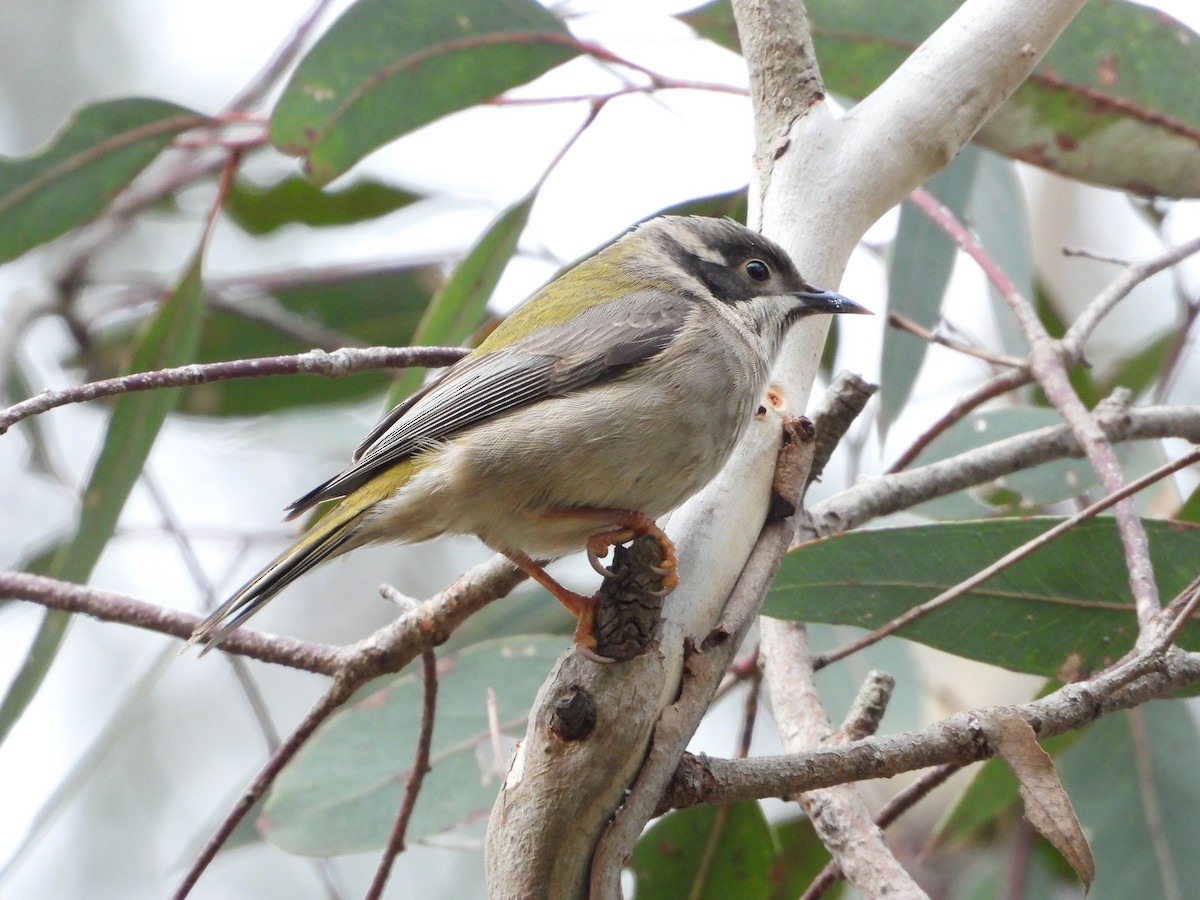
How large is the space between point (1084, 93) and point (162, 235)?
8733 millimetres

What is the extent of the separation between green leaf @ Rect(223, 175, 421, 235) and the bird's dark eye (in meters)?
2.94

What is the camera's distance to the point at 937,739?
197 centimetres

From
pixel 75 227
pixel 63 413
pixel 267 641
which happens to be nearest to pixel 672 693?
pixel 267 641

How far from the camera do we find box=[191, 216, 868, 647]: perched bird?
106 inches

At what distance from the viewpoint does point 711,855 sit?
3566 mm

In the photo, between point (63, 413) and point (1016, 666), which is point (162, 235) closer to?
point (63, 413)

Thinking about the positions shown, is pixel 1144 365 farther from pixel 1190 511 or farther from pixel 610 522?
pixel 610 522

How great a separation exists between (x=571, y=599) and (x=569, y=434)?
413 mm

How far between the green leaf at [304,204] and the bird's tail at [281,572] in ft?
10.3

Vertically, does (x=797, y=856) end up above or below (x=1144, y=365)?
below

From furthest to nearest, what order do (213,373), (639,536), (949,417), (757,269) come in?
1. (949,417)
2. (757,269)
3. (639,536)
4. (213,373)

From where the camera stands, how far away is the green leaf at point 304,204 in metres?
5.72

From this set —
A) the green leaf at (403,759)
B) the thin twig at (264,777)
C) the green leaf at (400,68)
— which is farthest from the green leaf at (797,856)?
the green leaf at (400,68)

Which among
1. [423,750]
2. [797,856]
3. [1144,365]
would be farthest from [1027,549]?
[1144,365]
